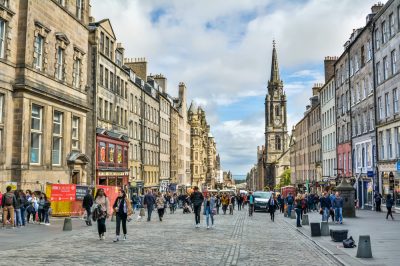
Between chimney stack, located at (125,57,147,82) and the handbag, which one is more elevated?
chimney stack, located at (125,57,147,82)

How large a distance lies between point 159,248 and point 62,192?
511 inches

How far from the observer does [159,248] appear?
43.9 feet

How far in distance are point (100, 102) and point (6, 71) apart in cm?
1610

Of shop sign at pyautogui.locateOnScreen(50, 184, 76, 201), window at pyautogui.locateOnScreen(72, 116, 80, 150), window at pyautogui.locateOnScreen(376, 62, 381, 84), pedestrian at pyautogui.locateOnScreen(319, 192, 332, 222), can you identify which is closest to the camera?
pedestrian at pyautogui.locateOnScreen(319, 192, 332, 222)

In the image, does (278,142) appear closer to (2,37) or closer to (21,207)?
(2,37)

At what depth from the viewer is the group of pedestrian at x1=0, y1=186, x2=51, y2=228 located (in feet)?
61.4

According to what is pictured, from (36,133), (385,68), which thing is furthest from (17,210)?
(385,68)

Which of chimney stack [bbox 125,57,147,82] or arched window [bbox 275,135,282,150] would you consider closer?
chimney stack [bbox 125,57,147,82]

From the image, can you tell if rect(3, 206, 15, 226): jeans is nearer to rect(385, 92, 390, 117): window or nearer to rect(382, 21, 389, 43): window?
rect(385, 92, 390, 117): window

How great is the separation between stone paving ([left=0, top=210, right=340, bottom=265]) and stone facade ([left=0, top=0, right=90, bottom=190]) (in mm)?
7110

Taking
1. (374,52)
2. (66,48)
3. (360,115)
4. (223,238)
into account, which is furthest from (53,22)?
(360,115)

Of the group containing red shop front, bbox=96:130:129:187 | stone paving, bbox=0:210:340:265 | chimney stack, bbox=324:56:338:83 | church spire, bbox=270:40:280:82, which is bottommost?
stone paving, bbox=0:210:340:265

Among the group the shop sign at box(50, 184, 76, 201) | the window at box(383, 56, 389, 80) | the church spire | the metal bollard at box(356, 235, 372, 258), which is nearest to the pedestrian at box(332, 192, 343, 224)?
the metal bollard at box(356, 235, 372, 258)

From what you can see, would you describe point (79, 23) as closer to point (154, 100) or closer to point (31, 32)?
point (31, 32)
